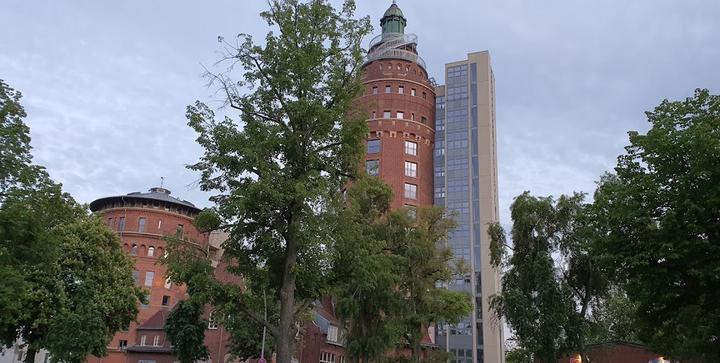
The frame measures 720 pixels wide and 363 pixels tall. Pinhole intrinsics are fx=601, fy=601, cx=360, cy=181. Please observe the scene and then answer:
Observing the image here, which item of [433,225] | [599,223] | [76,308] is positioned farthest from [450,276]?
[76,308]

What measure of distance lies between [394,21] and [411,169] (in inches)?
973

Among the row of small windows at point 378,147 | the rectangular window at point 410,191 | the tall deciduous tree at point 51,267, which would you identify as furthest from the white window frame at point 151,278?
the rectangular window at point 410,191

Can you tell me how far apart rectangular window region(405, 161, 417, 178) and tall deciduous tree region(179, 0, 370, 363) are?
181ft

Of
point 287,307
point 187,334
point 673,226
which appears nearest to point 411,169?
point 187,334

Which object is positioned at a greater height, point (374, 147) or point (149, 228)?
point (374, 147)

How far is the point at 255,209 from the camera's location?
20.6 metres

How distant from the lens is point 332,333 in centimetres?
5850

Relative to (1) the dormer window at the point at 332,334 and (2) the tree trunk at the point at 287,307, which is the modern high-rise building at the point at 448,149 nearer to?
(1) the dormer window at the point at 332,334

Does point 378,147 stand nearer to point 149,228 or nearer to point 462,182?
point 462,182

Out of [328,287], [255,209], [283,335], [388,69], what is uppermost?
[388,69]

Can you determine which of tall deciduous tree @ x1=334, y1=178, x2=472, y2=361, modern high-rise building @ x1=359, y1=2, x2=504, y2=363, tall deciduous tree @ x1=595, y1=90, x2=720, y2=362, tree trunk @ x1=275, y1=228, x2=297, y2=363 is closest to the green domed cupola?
modern high-rise building @ x1=359, y1=2, x2=504, y2=363

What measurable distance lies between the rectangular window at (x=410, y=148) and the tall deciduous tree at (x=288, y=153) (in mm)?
55568

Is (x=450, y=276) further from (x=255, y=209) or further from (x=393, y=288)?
(x=255, y=209)

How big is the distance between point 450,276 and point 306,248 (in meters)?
20.7
